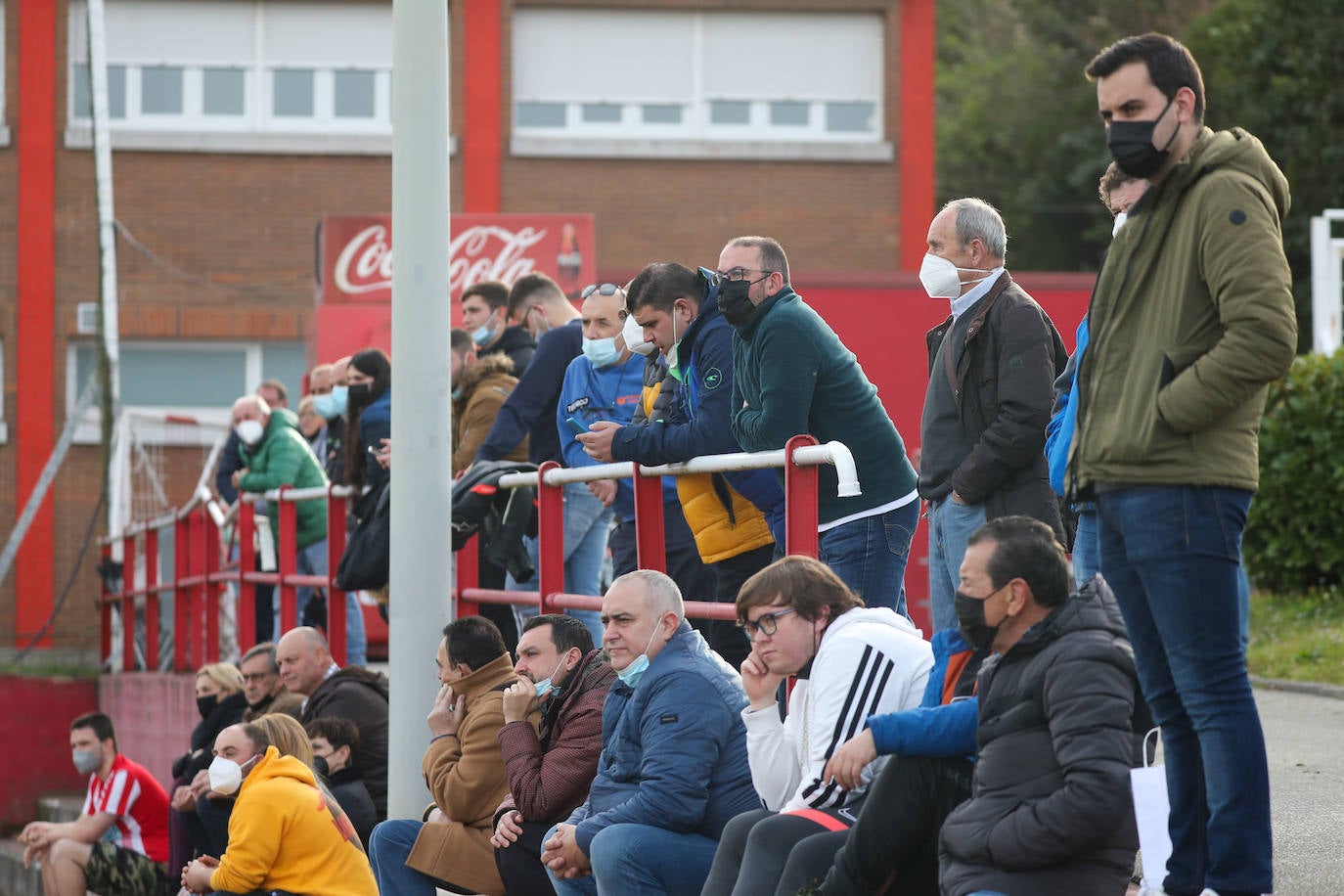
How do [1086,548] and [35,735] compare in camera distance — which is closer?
[1086,548]

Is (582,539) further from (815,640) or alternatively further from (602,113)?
(602,113)

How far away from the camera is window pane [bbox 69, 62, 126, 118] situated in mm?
20344

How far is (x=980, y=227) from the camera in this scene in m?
5.54

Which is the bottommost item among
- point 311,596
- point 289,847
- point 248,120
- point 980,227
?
point 289,847

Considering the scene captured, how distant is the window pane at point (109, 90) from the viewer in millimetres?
20344

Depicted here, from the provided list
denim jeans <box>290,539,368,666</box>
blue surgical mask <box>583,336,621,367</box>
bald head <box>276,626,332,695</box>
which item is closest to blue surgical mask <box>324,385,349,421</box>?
denim jeans <box>290,539,368,666</box>

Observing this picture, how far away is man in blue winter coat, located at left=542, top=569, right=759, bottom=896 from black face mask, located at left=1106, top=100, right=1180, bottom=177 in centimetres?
208

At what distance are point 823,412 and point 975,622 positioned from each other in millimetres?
1673

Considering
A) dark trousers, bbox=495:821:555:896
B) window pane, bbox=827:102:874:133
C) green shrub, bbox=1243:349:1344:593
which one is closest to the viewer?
dark trousers, bbox=495:821:555:896

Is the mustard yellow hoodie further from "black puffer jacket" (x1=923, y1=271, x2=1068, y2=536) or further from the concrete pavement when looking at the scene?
the concrete pavement

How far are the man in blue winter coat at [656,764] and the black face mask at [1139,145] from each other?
208 centimetres

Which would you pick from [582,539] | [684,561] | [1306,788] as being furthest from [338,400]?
[1306,788]

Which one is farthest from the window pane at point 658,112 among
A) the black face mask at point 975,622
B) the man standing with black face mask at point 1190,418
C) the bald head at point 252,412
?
the black face mask at point 975,622

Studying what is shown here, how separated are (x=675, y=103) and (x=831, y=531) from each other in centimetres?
1557
